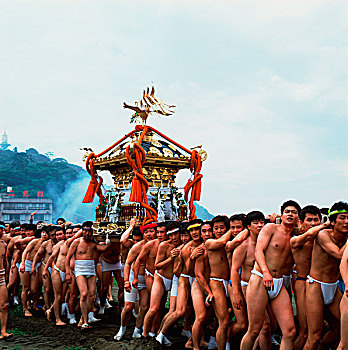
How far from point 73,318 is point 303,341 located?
4740 mm

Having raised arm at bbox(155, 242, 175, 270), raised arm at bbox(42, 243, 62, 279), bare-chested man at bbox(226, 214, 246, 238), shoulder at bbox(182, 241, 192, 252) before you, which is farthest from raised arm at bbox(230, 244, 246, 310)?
raised arm at bbox(42, 243, 62, 279)

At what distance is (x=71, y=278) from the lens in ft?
26.7

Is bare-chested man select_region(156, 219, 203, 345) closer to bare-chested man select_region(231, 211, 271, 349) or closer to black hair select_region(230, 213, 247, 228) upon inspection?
black hair select_region(230, 213, 247, 228)

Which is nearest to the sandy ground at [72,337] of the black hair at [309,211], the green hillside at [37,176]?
the black hair at [309,211]

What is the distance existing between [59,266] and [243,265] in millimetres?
4550

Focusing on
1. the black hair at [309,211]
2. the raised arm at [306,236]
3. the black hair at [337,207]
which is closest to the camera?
the black hair at [337,207]

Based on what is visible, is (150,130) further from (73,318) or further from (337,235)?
(337,235)

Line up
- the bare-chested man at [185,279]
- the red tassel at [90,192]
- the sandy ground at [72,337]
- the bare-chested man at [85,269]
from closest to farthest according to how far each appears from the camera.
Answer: the bare-chested man at [185,279]
the sandy ground at [72,337]
the bare-chested man at [85,269]
the red tassel at [90,192]

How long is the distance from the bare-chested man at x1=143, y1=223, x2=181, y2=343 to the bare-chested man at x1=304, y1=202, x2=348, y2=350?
2.39m

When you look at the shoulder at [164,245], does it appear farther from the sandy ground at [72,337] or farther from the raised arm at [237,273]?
the raised arm at [237,273]

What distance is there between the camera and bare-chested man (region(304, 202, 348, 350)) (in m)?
4.58

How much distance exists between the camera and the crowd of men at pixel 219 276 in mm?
4676

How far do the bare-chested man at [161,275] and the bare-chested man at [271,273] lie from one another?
6.59 feet

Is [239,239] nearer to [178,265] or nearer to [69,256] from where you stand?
[178,265]
